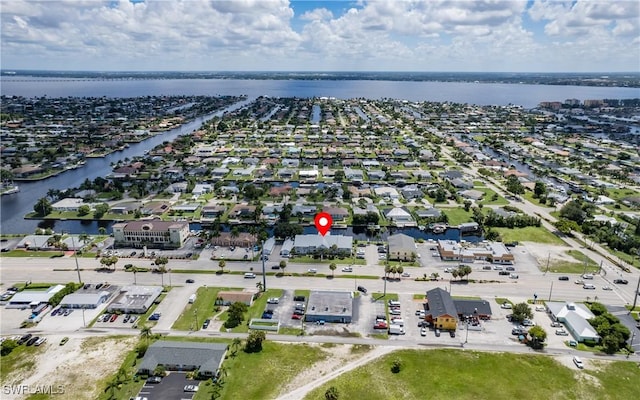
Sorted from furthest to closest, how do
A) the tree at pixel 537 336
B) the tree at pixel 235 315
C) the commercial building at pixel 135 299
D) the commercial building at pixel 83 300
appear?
the commercial building at pixel 83 300 → the commercial building at pixel 135 299 → the tree at pixel 235 315 → the tree at pixel 537 336

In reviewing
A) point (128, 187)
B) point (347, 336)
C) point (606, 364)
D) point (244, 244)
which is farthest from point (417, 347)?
point (128, 187)

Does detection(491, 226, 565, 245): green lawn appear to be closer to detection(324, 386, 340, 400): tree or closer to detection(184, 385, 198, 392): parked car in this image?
detection(324, 386, 340, 400): tree

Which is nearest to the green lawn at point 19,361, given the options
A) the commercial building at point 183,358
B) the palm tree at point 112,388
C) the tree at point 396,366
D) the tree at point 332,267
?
the palm tree at point 112,388

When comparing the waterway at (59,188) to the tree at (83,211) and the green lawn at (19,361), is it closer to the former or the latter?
the tree at (83,211)

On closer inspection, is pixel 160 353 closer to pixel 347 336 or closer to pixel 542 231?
pixel 347 336

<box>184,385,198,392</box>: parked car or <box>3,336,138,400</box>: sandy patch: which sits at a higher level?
<box>184,385,198,392</box>: parked car

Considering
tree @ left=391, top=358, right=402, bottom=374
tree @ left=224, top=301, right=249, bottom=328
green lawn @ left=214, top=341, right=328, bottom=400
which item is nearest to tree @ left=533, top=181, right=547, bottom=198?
tree @ left=391, top=358, right=402, bottom=374

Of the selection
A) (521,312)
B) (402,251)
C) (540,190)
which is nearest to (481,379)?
(521,312)
